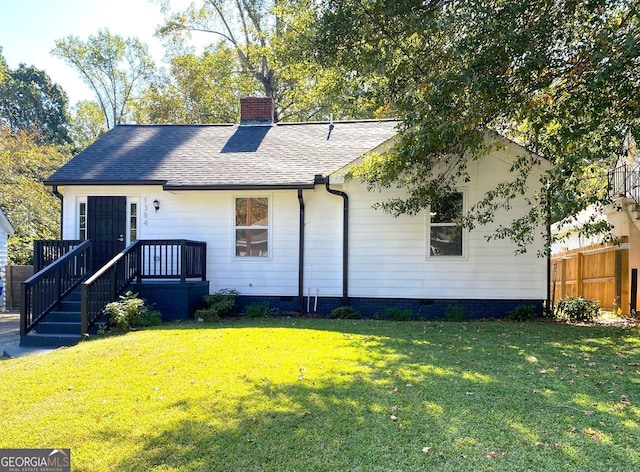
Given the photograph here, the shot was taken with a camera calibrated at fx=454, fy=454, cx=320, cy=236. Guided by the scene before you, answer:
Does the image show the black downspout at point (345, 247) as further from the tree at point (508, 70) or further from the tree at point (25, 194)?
the tree at point (25, 194)

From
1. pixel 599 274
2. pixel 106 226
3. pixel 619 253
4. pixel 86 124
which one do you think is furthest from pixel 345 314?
pixel 86 124

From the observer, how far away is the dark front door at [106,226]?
10891 millimetres

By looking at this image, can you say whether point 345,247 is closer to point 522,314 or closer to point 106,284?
point 522,314

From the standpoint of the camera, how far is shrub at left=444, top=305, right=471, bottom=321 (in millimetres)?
9688

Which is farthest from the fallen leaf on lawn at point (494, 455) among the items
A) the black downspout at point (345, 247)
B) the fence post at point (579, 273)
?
the fence post at point (579, 273)

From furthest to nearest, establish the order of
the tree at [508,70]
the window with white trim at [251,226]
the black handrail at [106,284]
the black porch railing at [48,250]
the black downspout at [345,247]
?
the window with white trim at [251,226], the black downspout at [345,247], the black porch railing at [48,250], the black handrail at [106,284], the tree at [508,70]

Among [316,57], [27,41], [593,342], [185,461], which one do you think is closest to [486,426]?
[185,461]

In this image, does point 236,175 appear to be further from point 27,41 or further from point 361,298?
point 27,41

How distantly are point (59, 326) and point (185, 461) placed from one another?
19.9 feet

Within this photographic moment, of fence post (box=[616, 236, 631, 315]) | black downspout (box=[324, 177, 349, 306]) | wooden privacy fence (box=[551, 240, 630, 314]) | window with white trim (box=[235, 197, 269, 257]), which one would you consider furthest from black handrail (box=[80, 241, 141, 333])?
fence post (box=[616, 236, 631, 315])

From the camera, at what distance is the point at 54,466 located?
3357 mm

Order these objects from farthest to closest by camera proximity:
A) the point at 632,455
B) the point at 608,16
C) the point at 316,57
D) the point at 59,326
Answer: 1. the point at 59,326
2. the point at 316,57
3. the point at 608,16
4. the point at 632,455

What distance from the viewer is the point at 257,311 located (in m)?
9.99

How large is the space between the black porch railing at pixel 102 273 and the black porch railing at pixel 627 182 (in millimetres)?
9797
